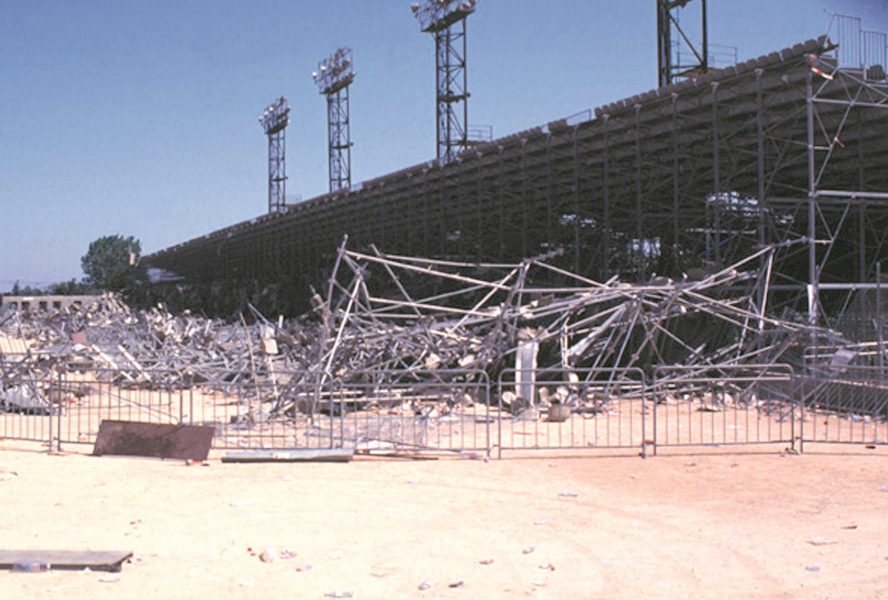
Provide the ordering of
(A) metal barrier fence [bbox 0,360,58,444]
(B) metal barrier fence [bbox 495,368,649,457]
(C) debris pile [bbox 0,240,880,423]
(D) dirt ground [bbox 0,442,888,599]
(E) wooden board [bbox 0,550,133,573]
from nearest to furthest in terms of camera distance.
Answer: (D) dirt ground [bbox 0,442,888,599]
(E) wooden board [bbox 0,550,133,573]
(B) metal barrier fence [bbox 495,368,649,457]
(A) metal barrier fence [bbox 0,360,58,444]
(C) debris pile [bbox 0,240,880,423]

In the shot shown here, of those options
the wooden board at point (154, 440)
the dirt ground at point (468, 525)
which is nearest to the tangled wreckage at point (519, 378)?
the wooden board at point (154, 440)

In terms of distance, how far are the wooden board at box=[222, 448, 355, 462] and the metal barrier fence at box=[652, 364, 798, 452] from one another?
13.2 feet

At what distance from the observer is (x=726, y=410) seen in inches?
646

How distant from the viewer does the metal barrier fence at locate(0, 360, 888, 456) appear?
13.1 meters

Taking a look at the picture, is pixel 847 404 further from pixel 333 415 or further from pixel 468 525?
pixel 468 525

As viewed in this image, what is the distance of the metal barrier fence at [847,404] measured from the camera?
1392 centimetres

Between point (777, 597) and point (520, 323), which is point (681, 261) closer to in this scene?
point (520, 323)

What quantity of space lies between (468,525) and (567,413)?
692 cm

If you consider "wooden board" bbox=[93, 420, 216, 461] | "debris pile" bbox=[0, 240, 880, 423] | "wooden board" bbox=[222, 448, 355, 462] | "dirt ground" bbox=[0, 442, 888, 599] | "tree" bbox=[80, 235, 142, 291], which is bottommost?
"dirt ground" bbox=[0, 442, 888, 599]

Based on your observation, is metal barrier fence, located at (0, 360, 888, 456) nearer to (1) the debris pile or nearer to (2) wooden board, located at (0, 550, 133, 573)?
(1) the debris pile

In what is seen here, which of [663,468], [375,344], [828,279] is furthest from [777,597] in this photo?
[828,279]

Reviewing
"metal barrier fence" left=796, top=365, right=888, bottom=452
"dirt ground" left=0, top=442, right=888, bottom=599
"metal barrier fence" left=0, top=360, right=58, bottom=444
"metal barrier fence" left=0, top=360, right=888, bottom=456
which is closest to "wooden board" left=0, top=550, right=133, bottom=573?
"dirt ground" left=0, top=442, right=888, bottom=599

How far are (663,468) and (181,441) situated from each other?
238 inches

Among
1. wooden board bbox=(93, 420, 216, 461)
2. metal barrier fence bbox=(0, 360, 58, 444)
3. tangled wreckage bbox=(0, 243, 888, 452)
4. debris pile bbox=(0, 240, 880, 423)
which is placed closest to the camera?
wooden board bbox=(93, 420, 216, 461)
